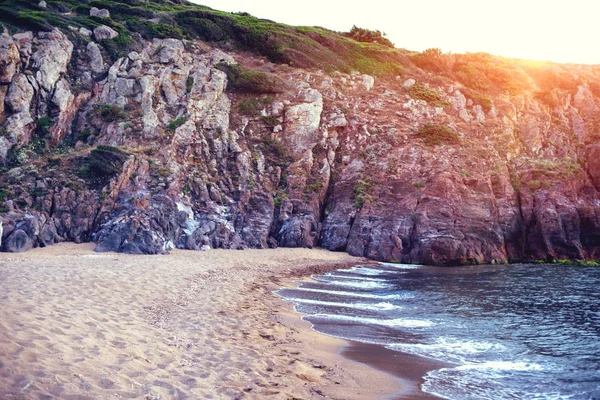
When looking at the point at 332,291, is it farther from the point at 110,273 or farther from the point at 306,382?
the point at 306,382

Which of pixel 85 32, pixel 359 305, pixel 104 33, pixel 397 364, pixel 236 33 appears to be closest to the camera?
pixel 397 364

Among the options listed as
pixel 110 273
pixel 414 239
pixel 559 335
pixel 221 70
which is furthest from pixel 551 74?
pixel 110 273

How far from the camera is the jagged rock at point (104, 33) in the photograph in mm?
36147

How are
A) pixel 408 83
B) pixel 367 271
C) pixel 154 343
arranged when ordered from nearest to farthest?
pixel 154 343, pixel 367 271, pixel 408 83

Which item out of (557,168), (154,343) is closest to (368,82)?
(557,168)

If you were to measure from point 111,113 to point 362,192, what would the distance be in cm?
1890

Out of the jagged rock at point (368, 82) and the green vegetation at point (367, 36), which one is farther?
the green vegetation at point (367, 36)

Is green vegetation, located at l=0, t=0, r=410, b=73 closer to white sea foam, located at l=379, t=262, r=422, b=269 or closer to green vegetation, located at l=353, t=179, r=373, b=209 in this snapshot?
green vegetation, located at l=353, t=179, r=373, b=209

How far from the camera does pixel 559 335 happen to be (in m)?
10.9

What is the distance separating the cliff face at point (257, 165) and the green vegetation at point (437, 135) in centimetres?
14

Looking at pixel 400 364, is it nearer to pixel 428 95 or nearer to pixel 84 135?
pixel 84 135

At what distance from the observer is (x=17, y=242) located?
19109 millimetres

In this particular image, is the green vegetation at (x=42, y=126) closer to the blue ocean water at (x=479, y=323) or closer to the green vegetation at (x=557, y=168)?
the blue ocean water at (x=479, y=323)

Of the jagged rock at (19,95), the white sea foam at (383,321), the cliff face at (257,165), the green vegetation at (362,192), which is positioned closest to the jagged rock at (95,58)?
the cliff face at (257,165)
